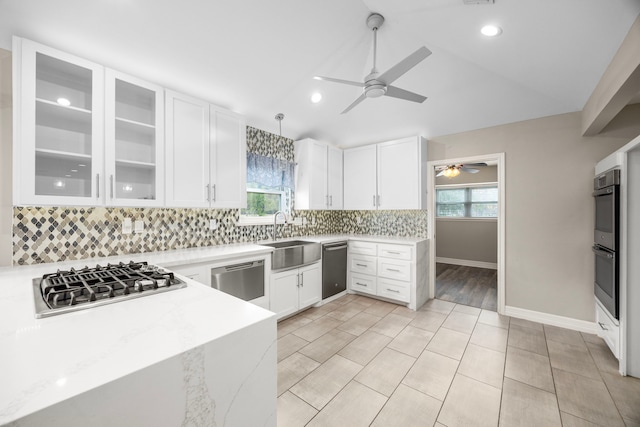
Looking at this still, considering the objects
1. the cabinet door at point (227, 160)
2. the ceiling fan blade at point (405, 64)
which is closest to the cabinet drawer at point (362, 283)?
the cabinet door at point (227, 160)

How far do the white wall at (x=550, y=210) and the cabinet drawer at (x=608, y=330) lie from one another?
285mm

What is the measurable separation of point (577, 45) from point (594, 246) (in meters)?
1.97

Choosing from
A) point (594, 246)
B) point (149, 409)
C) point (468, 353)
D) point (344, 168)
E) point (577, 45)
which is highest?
point (577, 45)

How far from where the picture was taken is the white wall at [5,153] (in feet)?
6.30

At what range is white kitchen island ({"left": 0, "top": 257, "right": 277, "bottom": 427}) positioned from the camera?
573 millimetres

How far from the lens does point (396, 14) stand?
2.25 m

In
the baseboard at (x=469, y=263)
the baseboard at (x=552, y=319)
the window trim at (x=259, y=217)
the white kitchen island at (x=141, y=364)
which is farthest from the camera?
the baseboard at (x=469, y=263)

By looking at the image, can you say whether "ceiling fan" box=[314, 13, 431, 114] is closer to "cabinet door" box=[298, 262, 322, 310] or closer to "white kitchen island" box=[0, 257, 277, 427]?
"white kitchen island" box=[0, 257, 277, 427]

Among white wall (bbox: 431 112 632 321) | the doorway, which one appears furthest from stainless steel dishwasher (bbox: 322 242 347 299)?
white wall (bbox: 431 112 632 321)

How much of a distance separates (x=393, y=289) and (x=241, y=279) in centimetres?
218

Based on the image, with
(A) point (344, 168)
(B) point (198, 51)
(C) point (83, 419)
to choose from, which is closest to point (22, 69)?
(B) point (198, 51)

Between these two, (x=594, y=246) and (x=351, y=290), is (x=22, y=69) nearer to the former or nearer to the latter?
(x=351, y=290)

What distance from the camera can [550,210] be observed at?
316 cm

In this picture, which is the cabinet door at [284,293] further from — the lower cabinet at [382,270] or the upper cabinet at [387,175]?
the upper cabinet at [387,175]
